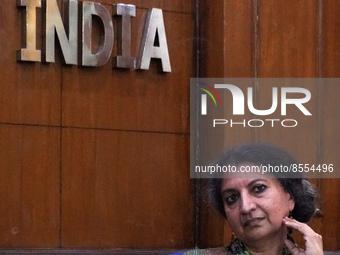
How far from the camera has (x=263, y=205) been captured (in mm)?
2896

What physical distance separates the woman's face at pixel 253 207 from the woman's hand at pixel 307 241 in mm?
34

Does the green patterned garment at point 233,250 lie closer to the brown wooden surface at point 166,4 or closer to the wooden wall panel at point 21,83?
the wooden wall panel at point 21,83

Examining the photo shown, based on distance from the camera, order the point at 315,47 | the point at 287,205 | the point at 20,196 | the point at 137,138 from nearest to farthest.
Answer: the point at 287,205 < the point at 20,196 < the point at 137,138 < the point at 315,47

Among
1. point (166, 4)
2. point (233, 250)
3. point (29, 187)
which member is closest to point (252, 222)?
point (233, 250)

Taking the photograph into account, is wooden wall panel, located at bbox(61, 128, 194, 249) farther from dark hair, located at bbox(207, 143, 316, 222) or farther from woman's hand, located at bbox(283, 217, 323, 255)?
woman's hand, located at bbox(283, 217, 323, 255)

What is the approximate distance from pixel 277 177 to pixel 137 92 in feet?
5.31

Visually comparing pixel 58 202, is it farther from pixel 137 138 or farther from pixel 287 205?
pixel 287 205

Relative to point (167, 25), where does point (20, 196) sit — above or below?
below

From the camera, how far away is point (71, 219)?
168 inches

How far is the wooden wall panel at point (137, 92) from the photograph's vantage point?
431 centimetres


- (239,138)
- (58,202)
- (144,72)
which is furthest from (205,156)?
(58,202)

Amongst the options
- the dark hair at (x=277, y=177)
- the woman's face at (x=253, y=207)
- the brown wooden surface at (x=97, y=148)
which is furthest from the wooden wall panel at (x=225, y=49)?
the woman's face at (x=253, y=207)

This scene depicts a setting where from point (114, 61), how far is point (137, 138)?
38cm

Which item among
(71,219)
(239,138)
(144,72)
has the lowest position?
(71,219)
